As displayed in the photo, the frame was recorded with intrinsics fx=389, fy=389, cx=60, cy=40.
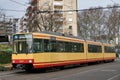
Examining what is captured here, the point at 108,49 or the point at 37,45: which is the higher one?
the point at 37,45

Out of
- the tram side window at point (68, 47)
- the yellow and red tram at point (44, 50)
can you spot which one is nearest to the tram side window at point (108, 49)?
the yellow and red tram at point (44, 50)

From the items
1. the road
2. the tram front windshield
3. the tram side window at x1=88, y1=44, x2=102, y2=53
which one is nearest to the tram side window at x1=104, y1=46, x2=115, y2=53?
the tram side window at x1=88, y1=44, x2=102, y2=53

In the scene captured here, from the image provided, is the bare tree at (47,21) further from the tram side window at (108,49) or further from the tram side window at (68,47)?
the tram side window at (68,47)

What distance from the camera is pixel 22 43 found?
29.2m

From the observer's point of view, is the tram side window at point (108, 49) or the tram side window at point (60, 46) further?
the tram side window at point (108, 49)

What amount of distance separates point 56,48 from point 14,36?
13.8 feet

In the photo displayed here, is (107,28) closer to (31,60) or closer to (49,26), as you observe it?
(49,26)

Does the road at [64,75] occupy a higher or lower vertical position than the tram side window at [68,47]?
lower

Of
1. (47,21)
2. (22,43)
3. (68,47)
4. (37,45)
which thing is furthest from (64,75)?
(47,21)

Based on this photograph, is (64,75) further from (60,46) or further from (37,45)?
(60,46)

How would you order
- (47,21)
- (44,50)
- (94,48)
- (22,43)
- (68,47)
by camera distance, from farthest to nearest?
1. (47,21)
2. (94,48)
3. (68,47)
4. (44,50)
5. (22,43)

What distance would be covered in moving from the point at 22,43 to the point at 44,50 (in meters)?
1.83

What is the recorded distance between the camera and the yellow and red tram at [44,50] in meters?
28.7

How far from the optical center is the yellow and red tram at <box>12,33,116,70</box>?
1129 inches
